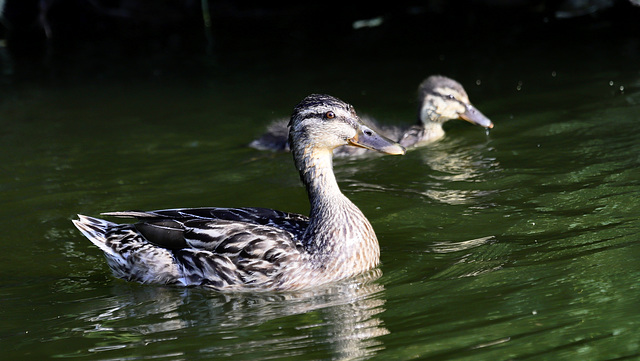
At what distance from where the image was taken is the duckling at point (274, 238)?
18.5ft

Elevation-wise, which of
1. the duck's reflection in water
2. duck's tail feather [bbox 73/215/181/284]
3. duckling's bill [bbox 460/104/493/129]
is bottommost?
the duck's reflection in water

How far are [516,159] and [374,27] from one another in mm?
6821

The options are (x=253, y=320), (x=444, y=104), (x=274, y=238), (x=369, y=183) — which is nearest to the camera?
(x=253, y=320)

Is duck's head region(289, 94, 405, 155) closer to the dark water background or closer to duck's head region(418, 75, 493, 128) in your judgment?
Result: the dark water background

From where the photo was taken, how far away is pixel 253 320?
197 inches

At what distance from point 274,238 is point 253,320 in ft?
2.63

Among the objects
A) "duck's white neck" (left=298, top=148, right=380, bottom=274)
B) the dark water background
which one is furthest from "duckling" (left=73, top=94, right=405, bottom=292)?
the dark water background

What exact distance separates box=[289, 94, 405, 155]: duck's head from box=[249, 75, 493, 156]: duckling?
2938 millimetres

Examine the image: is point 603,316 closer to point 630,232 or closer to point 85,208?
point 630,232

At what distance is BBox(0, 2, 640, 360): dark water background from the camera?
4.68 metres

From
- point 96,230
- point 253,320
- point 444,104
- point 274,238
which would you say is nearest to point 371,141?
point 274,238

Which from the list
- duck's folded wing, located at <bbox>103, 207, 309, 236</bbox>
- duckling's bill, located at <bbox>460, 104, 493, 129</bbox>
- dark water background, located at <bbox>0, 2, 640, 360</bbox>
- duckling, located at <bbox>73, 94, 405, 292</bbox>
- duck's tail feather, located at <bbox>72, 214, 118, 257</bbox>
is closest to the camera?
dark water background, located at <bbox>0, 2, 640, 360</bbox>

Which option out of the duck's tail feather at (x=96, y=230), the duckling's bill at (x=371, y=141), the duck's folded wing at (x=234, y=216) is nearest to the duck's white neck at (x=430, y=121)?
the duckling's bill at (x=371, y=141)

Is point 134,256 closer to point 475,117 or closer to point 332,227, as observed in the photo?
point 332,227
